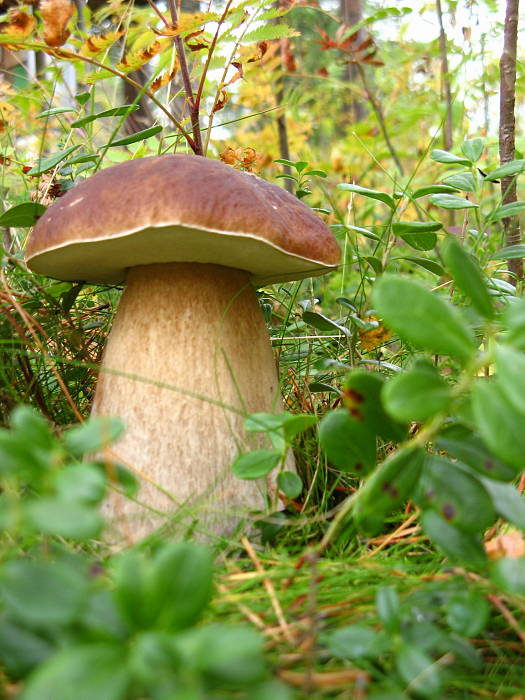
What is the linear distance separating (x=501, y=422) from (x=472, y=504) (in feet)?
0.48

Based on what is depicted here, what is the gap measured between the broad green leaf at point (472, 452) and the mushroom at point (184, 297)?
40cm

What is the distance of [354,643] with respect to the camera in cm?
57

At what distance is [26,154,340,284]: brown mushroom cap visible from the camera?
36.7 inches

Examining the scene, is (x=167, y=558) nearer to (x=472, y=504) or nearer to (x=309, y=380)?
(x=472, y=504)

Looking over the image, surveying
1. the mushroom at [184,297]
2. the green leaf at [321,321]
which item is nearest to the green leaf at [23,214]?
the mushroom at [184,297]

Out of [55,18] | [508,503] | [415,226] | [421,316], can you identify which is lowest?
[508,503]

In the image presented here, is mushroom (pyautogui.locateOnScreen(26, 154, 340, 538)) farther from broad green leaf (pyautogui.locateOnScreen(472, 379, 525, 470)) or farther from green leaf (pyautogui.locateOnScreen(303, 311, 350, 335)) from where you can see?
broad green leaf (pyautogui.locateOnScreen(472, 379, 525, 470))

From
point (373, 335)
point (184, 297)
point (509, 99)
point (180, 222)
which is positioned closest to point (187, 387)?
point (184, 297)

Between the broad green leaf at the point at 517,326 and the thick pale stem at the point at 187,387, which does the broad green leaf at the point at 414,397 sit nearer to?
the broad green leaf at the point at 517,326

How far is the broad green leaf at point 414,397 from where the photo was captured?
54 cm

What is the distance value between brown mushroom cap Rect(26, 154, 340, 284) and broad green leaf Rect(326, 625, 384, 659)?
1.99 ft

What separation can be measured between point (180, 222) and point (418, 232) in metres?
0.53

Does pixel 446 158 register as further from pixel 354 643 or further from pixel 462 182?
pixel 354 643

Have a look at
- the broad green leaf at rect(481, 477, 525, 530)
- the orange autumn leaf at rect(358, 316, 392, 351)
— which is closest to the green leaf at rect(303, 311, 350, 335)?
the orange autumn leaf at rect(358, 316, 392, 351)
